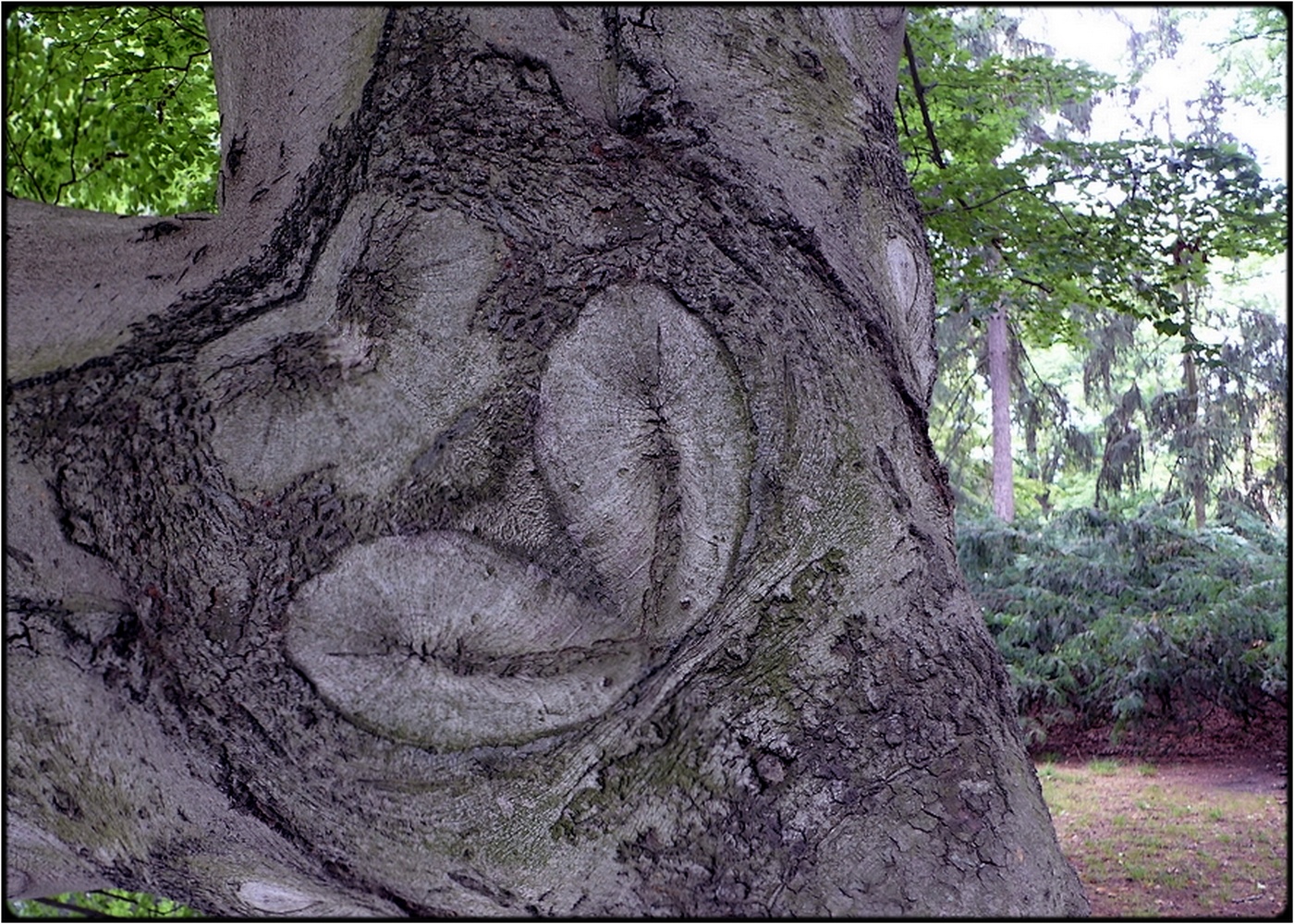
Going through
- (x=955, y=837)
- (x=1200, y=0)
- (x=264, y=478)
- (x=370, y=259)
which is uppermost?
(x=1200, y=0)

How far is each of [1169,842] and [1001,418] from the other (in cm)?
811

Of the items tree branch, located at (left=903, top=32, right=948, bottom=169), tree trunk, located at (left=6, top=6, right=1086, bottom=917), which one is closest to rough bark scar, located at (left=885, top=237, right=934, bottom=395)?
tree trunk, located at (left=6, top=6, right=1086, bottom=917)

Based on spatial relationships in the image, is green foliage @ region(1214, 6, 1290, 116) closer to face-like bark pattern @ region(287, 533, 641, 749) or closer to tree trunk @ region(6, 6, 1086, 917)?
tree trunk @ region(6, 6, 1086, 917)

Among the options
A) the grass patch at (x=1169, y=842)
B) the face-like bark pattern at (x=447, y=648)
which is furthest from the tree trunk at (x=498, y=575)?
the grass patch at (x=1169, y=842)

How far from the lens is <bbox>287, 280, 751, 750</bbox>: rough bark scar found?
4.35ft

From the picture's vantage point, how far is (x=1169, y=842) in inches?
246

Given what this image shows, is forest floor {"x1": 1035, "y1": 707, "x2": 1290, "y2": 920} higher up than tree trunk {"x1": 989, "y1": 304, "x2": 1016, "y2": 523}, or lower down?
lower down

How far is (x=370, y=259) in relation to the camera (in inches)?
56.6

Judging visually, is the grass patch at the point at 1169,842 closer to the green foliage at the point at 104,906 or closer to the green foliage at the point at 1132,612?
the green foliage at the point at 1132,612

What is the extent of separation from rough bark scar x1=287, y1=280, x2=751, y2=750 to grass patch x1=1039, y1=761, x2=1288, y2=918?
15.7 feet

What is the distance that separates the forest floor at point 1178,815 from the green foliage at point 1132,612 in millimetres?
236

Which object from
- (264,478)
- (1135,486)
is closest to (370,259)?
(264,478)

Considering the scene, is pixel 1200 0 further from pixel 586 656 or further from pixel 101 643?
pixel 101 643

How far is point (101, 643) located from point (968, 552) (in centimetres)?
976
